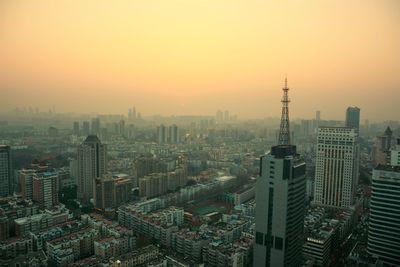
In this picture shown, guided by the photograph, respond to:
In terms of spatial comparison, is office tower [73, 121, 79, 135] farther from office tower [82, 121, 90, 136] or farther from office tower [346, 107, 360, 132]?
office tower [346, 107, 360, 132]

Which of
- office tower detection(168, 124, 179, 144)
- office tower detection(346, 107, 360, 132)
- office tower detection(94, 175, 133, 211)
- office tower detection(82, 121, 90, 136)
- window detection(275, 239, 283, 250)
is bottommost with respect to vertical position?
office tower detection(94, 175, 133, 211)

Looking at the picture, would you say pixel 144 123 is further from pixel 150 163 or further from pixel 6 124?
pixel 6 124

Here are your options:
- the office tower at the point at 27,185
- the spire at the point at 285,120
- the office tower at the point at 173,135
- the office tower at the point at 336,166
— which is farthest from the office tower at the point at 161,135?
the spire at the point at 285,120

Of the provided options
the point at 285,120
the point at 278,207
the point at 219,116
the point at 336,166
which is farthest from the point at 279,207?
the point at 219,116

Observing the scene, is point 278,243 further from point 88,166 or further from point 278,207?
point 88,166

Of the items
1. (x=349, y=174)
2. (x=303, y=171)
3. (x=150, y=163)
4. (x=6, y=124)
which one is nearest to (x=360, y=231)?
(x=349, y=174)

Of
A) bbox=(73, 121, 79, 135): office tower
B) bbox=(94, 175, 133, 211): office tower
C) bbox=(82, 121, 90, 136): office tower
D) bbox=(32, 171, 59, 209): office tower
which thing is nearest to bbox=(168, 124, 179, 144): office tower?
bbox=(82, 121, 90, 136): office tower
